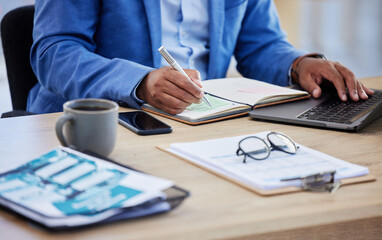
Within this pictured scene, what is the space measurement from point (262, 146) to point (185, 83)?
1.00ft

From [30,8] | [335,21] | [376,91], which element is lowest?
[335,21]

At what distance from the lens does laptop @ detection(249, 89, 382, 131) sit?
1080 mm

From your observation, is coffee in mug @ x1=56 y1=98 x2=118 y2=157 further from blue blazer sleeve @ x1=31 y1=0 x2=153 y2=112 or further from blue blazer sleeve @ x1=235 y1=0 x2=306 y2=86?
blue blazer sleeve @ x1=235 y1=0 x2=306 y2=86

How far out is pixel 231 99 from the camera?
123 cm

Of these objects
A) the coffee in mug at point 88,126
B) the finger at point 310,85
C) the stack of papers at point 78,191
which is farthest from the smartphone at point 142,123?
the finger at point 310,85

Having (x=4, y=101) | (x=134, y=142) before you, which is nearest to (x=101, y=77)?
(x=134, y=142)

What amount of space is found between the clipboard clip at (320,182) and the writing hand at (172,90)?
41cm

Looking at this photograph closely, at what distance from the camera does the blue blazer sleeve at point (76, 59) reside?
3.99 ft

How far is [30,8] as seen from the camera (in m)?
1.59

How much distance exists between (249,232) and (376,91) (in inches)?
34.1

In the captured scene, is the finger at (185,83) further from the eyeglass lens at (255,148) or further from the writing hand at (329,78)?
the writing hand at (329,78)

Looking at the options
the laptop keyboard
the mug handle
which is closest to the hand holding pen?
the laptop keyboard

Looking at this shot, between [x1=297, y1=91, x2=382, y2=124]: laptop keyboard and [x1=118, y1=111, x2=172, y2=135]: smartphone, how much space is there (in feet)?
1.01

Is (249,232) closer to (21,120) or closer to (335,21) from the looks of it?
Answer: (21,120)
